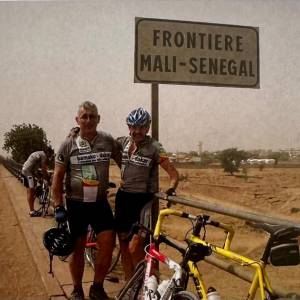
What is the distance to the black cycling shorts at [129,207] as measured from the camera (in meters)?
3.78

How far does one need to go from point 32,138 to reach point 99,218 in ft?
158

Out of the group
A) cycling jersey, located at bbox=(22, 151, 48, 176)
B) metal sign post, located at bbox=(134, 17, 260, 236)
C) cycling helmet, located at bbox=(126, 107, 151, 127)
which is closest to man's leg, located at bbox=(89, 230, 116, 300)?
cycling helmet, located at bbox=(126, 107, 151, 127)

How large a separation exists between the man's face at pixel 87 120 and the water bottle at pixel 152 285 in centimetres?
139

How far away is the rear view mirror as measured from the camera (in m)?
2.03

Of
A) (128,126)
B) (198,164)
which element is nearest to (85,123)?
(128,126)

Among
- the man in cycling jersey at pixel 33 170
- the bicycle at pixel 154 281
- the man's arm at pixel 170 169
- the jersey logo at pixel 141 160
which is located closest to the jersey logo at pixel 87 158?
the jersey logo at pixel 141 160

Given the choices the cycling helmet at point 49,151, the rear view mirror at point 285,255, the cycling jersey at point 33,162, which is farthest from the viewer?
the cycling helmet at point 49,151

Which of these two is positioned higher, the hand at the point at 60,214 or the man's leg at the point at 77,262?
the hand at the point at 60,214

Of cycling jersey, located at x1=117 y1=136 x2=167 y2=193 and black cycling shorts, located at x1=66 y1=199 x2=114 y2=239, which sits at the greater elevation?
cycling jersey, located at x1=117 y1=136 x2=167 y2=193

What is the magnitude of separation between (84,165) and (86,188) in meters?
0.19

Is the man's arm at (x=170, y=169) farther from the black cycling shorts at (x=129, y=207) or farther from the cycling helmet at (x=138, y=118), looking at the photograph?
the cycling helmet at (x=138, y=118)

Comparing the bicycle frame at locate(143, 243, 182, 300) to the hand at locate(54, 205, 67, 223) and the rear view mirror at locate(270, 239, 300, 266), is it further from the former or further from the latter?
the hand at locate(54, 205, 67, 223)

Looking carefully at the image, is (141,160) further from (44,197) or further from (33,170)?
(44,197)

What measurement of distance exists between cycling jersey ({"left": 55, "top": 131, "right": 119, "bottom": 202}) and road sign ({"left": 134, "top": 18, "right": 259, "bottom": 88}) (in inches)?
26.5
